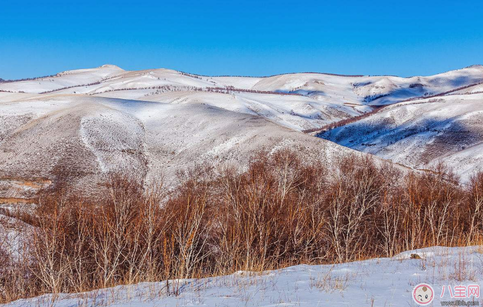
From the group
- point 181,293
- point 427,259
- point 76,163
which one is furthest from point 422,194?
point 76,163

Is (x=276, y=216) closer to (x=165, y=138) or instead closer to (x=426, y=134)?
(x=165, y=138)

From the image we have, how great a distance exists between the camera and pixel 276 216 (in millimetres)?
18406

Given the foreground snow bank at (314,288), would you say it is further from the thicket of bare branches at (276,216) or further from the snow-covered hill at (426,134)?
the snow-covered hill at (426,134)

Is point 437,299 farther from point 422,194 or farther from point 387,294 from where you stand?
point 422,194

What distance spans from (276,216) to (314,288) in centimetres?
1137

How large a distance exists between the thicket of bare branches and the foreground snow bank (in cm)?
609

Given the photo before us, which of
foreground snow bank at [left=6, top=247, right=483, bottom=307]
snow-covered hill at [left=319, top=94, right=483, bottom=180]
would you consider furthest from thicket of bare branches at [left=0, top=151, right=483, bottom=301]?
snow-covered hill at [left=319, top=94, right=483, bottom=180]

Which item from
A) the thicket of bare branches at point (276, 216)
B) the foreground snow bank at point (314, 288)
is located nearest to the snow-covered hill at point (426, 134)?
the thicket of bare branches at point (276, 216)

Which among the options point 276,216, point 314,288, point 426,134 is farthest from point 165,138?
point 426,134

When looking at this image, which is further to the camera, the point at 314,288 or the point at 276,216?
the point at 276,216

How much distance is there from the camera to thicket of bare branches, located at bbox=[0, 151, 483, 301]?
1599 cm

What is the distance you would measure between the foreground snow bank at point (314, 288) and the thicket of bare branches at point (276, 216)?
609cm

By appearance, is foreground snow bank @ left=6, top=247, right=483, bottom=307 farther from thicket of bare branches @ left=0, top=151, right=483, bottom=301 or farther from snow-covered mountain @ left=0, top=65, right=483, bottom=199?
snow-covered mountain @ left=0, top=65, right=483, bottom=199

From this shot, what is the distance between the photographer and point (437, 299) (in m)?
5.96
